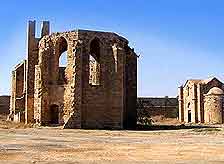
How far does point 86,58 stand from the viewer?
119ft

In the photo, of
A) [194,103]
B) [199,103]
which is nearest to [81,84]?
[199,103]

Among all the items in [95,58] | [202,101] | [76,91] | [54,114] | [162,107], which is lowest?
[162,107]

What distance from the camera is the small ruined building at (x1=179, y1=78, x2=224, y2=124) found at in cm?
5450

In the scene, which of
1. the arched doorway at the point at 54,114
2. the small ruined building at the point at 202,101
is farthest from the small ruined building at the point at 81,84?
the small ruined building at the point at 202,101

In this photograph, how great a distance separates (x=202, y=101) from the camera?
187 ft

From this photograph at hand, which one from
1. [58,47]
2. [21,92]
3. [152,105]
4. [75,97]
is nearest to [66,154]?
[75,97]

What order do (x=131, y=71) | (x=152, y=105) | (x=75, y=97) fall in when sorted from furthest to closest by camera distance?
(x=152, y=105), (x=131, y=71), (x=75, y=97)

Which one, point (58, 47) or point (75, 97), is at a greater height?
point (58, 47)

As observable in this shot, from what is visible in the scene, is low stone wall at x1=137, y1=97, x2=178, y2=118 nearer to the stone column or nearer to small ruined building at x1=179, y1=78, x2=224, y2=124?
small ruined building at x1=179, y1=78, x2=224, y2=124

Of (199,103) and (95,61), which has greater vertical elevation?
(95,61)

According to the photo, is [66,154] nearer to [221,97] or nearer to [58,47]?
[58,47]

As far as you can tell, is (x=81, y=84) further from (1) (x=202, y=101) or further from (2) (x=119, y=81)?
(1) (x=202, y=101)

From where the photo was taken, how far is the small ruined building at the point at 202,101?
5450cm

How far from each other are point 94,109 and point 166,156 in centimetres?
2210
